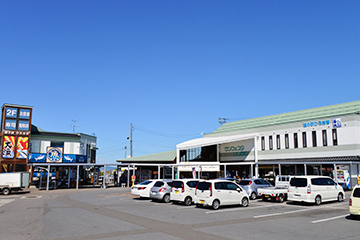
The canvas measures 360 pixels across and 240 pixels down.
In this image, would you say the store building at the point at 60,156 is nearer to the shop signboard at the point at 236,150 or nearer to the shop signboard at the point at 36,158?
the shop signboard at the point at 36,158

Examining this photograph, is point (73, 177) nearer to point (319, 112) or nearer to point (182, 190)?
point (182, 190)

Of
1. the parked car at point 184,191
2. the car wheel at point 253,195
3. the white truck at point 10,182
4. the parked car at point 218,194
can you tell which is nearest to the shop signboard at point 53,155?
the white truck at point 10,182

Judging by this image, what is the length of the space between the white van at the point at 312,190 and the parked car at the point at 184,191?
19.8 feet

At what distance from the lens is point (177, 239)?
9594 millimetres

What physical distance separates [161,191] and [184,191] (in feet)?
7.85

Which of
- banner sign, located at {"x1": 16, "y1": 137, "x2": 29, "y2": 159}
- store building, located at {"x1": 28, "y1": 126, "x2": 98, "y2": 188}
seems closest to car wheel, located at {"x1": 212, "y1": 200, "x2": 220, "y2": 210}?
store building, located at {"x1": 28, "y1": 126, "x2": 98, "y2": 188}

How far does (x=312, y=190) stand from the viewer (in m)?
18.3

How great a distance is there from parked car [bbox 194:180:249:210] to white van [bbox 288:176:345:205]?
322 cm

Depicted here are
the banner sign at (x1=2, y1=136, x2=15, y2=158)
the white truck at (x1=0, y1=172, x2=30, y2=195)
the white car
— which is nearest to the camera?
the white car

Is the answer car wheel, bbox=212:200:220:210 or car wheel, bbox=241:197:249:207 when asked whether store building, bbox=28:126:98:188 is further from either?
car wheel, bbox=241:197:249:207

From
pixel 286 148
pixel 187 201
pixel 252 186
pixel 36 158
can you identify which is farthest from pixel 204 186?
pixel 36 158

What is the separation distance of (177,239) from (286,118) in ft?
113

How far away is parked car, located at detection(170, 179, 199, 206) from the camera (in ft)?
63.1

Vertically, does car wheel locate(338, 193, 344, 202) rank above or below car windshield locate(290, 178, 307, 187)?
below
